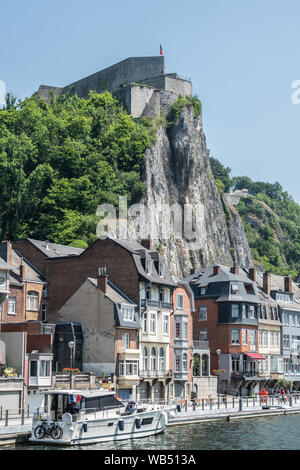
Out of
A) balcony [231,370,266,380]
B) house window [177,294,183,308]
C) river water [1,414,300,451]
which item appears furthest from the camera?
balcony [231,370,266,380]

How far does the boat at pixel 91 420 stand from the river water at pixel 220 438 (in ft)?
1.63

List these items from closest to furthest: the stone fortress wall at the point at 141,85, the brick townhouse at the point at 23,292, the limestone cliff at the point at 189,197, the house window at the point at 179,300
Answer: the brick townhouse at the point at 23,292, the house window at the point at 179,300, the limestone cliff at the point at 189,197, the stone fortress wall at the point at 141,85

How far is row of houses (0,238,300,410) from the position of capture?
5738 cm

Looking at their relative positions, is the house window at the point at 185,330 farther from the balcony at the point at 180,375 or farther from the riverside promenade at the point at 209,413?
the riverside promenade at the point at 209,413

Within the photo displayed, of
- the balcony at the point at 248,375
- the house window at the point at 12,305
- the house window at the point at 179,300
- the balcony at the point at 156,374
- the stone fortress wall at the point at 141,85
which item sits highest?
the stone fortress wall at the point at 141,85

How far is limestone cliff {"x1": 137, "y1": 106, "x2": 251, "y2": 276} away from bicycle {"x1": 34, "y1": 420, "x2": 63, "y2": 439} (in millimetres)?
64994

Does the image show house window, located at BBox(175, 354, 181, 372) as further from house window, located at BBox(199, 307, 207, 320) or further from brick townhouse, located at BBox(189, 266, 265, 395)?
house window, located at BBox(199, 307, 207, 320)

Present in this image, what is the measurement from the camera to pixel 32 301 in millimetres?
64438

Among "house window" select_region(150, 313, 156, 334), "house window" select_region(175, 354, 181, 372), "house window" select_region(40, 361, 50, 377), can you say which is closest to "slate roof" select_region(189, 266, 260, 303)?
"house window" select_region(175, 354, 181, 372)

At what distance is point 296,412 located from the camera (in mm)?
61812

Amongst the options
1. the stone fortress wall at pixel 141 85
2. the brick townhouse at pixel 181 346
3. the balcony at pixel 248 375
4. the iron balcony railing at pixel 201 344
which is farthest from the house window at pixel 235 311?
the stone fortress wall at pixel 141 85

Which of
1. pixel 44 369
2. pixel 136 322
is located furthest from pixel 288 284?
pixel 44 369

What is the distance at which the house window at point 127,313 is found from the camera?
58.8m
